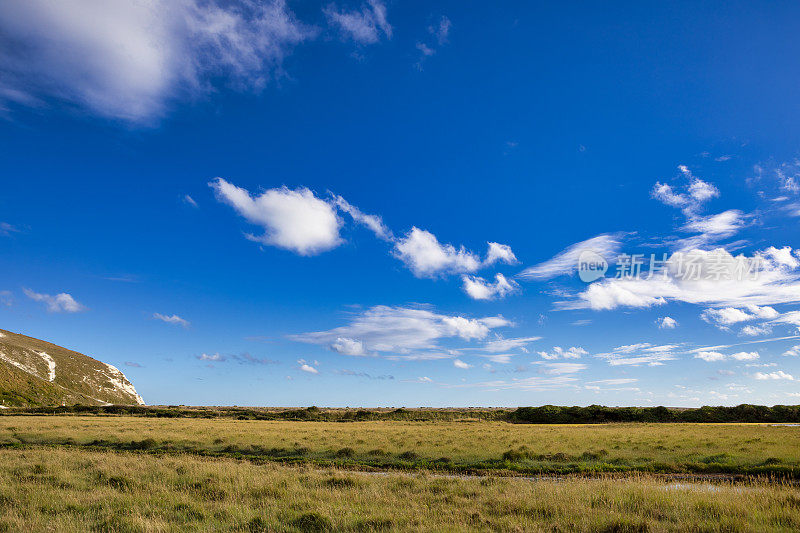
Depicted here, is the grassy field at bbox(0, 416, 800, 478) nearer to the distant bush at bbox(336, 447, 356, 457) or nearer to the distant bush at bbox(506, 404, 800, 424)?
the distant bush at bbox(336, 447, 356, 457)

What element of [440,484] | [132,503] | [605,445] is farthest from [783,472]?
[132,503]

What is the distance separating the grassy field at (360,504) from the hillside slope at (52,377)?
118m

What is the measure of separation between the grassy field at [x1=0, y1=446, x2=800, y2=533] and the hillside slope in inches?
4650

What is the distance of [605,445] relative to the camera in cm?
2986

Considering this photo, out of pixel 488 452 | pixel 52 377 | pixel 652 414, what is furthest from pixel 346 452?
pixel 52 377

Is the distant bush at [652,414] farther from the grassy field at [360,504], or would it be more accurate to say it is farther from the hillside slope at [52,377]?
the hillside slope at [52,377]

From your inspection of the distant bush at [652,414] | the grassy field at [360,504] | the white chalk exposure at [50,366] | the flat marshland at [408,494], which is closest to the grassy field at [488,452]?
the flat marshland at [408,494]

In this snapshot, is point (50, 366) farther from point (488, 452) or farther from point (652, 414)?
point (652, 414)

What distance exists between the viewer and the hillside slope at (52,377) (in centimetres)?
11656

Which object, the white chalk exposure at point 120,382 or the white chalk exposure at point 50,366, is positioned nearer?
the white chalk exposure at point 50,366

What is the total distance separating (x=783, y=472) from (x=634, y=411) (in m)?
59.4

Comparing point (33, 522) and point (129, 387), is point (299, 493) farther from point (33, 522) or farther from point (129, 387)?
point (129, 387)

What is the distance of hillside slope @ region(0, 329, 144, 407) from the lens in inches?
4589

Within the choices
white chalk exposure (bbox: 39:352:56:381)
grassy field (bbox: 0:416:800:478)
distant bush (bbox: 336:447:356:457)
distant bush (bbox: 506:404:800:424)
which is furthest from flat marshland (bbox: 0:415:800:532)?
white chalk exposure (bbox: 39:352:56:381)
